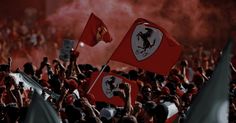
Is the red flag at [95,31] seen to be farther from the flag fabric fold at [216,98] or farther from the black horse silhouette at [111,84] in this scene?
the flag fabric fold at [216,98]

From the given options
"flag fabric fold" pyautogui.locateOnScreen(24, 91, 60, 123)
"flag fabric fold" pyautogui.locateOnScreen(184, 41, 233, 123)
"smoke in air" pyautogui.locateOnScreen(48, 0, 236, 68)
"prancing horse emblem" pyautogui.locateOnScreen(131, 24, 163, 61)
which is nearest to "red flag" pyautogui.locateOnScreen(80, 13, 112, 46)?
"prancing horse emblem" pyautogui.locateOnScreen(131, 24, 163, 61)

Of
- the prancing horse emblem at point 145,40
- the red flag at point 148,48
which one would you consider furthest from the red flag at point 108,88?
the prancing horse emblem at point 145,40

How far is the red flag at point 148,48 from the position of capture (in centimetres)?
825

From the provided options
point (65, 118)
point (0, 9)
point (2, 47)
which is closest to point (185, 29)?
point (2, 47)

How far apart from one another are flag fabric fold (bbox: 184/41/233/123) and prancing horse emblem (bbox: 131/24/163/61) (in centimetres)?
351

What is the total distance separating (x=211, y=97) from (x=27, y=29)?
1780 cm

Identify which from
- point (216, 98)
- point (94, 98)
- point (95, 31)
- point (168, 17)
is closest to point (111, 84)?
point (94, 98)

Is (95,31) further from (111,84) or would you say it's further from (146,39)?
(146,39)

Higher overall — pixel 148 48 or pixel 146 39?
pixel 146 39

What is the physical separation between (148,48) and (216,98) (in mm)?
3621

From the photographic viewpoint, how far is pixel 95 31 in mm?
9992

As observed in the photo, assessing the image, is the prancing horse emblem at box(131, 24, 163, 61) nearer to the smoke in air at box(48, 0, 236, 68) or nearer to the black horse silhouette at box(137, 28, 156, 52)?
the black horse silhouette at box(137, 28, 156, 52)

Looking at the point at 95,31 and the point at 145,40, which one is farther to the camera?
the point at 95,31

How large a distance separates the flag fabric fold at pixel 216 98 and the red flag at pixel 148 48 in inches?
131
